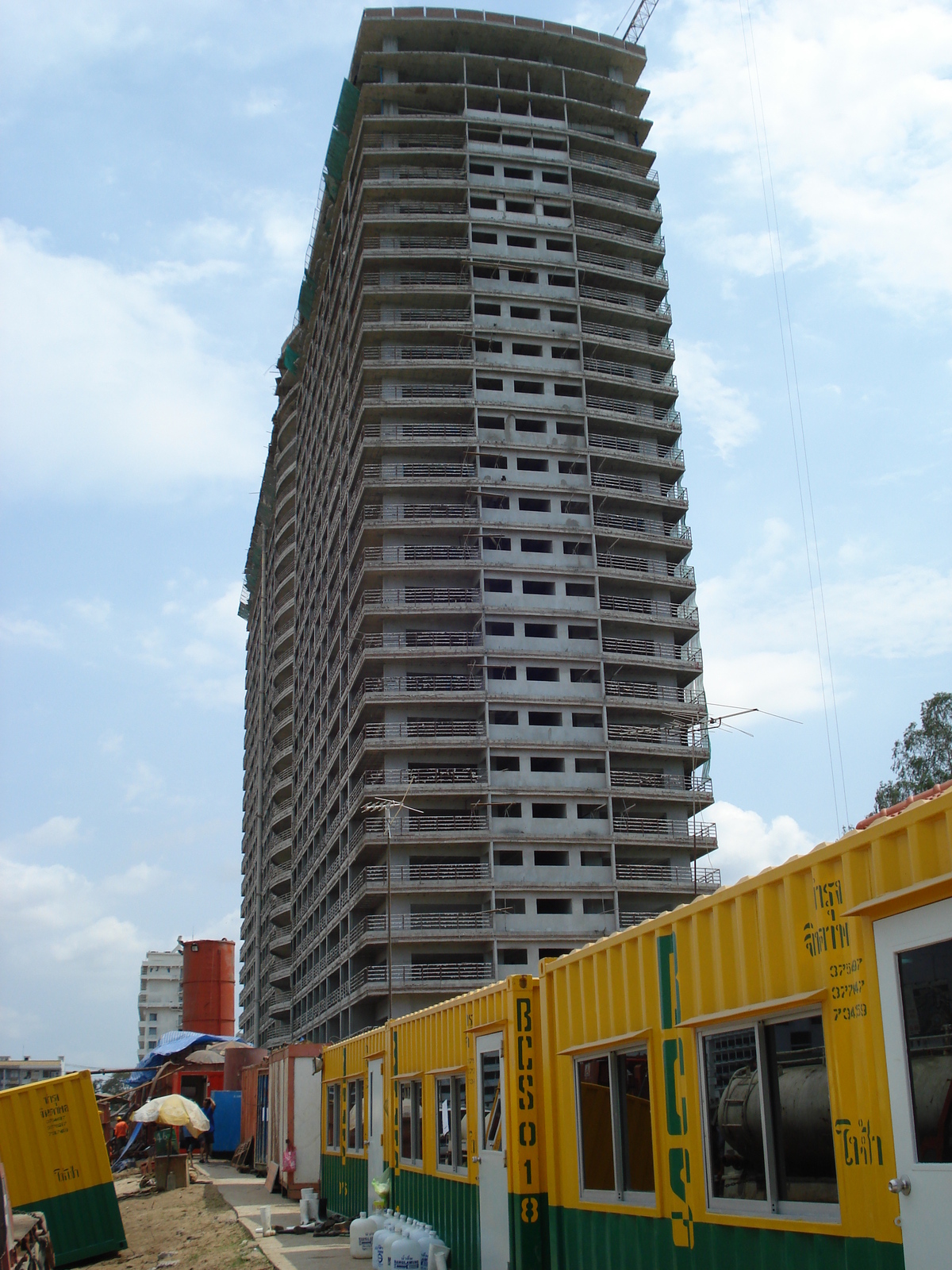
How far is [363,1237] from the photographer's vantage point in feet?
61.1

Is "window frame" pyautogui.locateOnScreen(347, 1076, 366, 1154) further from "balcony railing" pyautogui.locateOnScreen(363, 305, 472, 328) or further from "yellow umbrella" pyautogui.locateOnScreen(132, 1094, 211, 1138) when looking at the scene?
"balcony railing" pyautogui.locateOnScreen(363, 305, 472, 328)

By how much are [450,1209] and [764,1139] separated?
8.52 metres

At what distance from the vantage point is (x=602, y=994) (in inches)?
421

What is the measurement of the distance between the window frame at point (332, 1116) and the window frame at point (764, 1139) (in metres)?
17.2

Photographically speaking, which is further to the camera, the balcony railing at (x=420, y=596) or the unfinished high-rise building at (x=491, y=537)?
the balcony railing at (x=420, y=596)

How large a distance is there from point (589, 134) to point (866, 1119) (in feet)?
248

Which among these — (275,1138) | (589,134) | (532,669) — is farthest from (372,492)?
(275,1138)

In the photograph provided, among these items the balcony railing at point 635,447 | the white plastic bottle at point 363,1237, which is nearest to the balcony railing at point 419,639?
the balcony railing at point 635,447

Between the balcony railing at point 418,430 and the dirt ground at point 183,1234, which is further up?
A: the balcony railing at point 418,430

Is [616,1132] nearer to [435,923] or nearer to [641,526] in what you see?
[435,923]

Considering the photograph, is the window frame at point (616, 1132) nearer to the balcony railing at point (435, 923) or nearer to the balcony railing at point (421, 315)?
the balcony railing at point (435, 923)

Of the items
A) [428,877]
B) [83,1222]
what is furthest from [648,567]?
[83,1222]

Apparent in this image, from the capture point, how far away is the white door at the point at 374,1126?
19.8m

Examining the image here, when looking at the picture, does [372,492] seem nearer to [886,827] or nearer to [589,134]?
[589,134]
